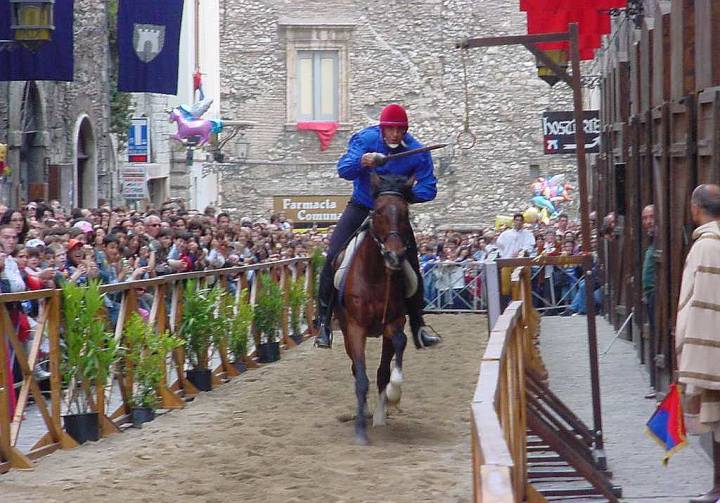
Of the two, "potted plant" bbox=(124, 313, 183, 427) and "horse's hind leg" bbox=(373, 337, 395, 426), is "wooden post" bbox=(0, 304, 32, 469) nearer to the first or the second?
"potted plant" bbox=(124, 313, 183, 427)

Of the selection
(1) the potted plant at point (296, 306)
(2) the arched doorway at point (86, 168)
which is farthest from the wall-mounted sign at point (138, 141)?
(1) the potted plant at point (296, 306)

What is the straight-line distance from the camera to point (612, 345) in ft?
59.0

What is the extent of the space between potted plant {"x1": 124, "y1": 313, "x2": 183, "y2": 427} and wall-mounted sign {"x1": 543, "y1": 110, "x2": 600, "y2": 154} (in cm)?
1347

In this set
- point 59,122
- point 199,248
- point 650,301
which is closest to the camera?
point 650,301

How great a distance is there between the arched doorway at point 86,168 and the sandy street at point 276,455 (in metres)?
15.5

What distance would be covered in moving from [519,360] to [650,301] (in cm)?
630

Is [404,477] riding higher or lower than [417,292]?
lower

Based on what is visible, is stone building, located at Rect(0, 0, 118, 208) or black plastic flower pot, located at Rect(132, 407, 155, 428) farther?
stone building, located at Rect(0, 0, 118, 208)

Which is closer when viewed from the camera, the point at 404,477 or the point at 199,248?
the point at 404,477

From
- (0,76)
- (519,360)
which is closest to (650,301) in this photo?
(519,360)

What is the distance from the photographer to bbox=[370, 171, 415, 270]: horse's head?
10.4 metres

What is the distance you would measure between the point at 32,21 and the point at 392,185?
8762mm

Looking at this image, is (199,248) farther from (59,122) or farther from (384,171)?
(59,122)

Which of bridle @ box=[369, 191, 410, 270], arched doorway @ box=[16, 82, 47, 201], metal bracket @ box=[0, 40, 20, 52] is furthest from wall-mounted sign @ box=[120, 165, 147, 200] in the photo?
bridle @ box=[369, 191, 410, 270]
